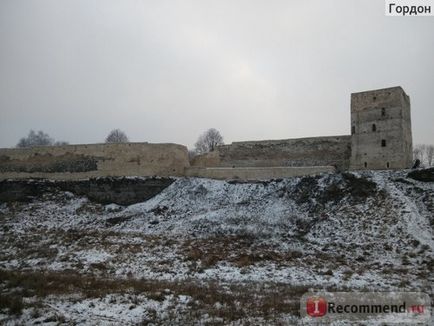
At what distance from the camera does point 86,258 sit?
1502 centimetres

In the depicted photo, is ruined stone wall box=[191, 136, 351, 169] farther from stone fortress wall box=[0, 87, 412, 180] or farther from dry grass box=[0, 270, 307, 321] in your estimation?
dry grass box=[0, 270, 307, 321]

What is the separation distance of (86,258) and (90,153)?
468 inches

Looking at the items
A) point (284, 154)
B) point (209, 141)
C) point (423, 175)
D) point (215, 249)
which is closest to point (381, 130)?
point (423, 175)

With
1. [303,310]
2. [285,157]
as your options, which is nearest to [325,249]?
[303,310]

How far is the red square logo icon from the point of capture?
28.6ft

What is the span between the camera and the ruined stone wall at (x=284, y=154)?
2645 cm

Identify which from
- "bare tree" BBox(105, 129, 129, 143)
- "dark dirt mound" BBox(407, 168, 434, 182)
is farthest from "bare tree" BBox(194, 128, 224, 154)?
"dark dirt mound" BBox(407, 168, 434, 182)

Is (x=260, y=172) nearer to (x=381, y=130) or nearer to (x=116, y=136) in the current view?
(x=381, y=130)

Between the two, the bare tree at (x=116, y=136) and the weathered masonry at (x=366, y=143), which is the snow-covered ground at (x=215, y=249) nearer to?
the weathered masonry at (x=366, y=143)

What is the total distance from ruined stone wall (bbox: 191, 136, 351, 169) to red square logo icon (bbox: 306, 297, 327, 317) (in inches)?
700

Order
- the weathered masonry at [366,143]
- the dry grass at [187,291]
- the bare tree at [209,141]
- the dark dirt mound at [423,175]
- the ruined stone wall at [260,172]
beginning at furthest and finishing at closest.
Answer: the bare tree at [209,141], the weathered masonry at [366,143], the ruined stone wall at [260,172], the dark dirt mound at [423,175], the dry grass at [187,291]

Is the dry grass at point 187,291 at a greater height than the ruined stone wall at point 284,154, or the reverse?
the ruined stone wall at point 284,154

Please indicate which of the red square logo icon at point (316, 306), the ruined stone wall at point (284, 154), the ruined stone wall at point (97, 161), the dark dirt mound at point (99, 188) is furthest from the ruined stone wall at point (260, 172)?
the red square logo icon at point (316, 306)

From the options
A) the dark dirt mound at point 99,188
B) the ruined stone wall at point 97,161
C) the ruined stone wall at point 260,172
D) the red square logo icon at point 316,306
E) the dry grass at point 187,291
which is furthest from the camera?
the ruined stone wall at point 97,161
